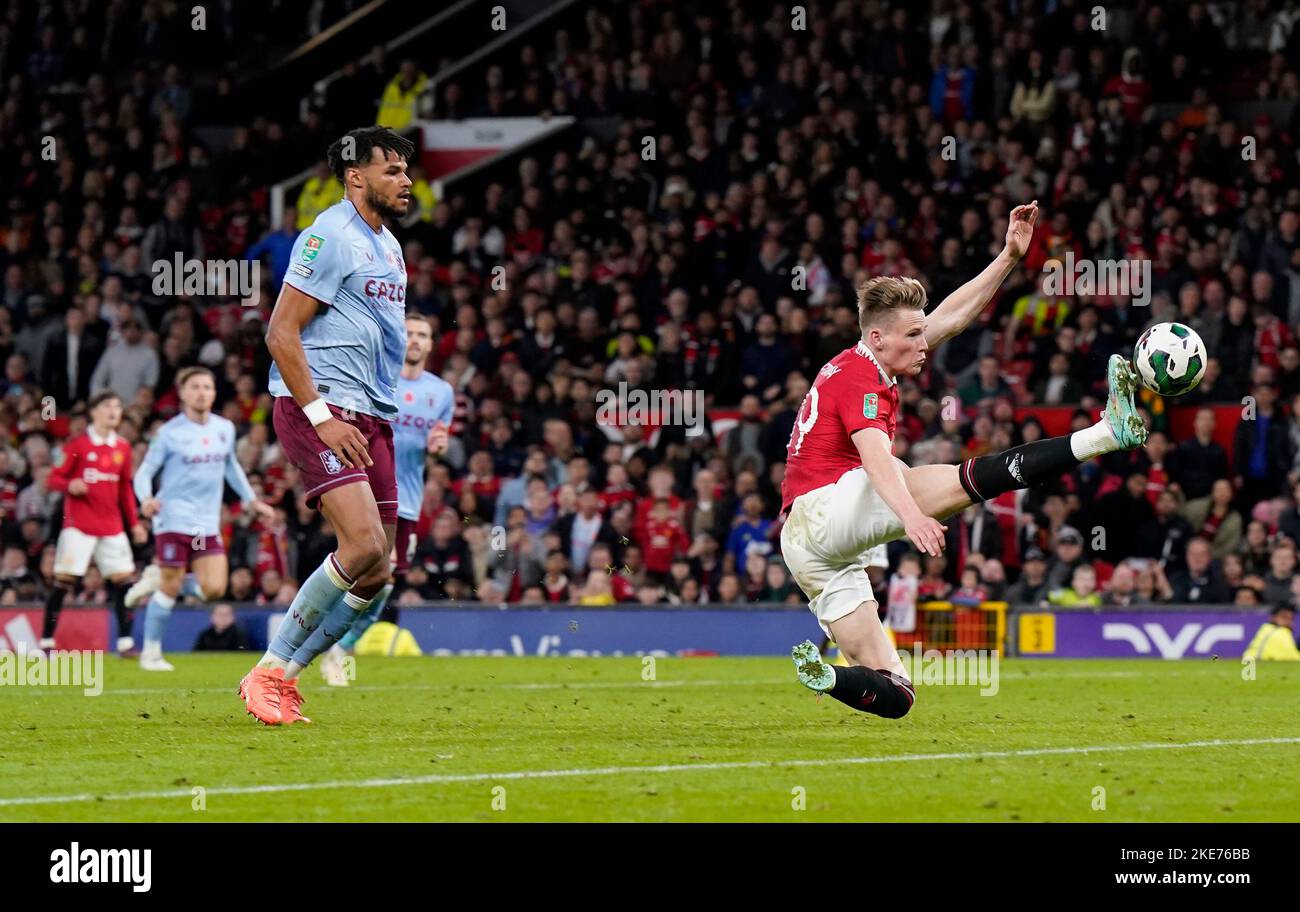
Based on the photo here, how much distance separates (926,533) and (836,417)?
1.27m

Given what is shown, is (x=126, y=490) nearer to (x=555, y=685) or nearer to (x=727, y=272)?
(x=555, y=685)

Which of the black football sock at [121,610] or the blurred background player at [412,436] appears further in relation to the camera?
the black football sock at [121,610]

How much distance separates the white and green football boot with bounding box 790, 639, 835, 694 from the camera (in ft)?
27.6

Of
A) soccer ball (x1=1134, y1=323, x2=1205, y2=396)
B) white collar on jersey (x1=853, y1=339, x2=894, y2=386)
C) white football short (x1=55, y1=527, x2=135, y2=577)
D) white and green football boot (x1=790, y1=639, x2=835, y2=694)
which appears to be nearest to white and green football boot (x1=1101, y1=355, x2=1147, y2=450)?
soccer ball (x1=1134, y1=323, x2=1205, y2=396)

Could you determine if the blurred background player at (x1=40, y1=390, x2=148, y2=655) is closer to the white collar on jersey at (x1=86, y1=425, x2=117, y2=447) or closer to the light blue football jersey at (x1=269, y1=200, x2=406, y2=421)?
the white collar on jersey at (x1=86, y1=425, x2=117, y2=447)

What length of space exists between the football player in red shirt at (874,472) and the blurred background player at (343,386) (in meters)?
1.90

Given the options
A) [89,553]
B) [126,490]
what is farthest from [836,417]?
[89,553]

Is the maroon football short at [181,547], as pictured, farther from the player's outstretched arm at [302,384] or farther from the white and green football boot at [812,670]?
the white and green football boot at [812,670]

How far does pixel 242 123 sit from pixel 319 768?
20589mm

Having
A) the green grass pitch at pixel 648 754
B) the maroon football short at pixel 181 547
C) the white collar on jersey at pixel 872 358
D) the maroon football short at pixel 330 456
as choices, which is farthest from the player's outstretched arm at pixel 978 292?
the maroon football short at pixel 181 547

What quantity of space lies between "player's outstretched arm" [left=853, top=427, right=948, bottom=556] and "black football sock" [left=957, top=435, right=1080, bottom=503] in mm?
260

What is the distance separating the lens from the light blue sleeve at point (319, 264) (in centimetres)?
928

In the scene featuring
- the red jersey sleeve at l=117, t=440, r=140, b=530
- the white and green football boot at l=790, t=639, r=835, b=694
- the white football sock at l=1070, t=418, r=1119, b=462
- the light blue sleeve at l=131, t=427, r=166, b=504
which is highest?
the white football sock at l=1070, t=418, r=1119, b=462
